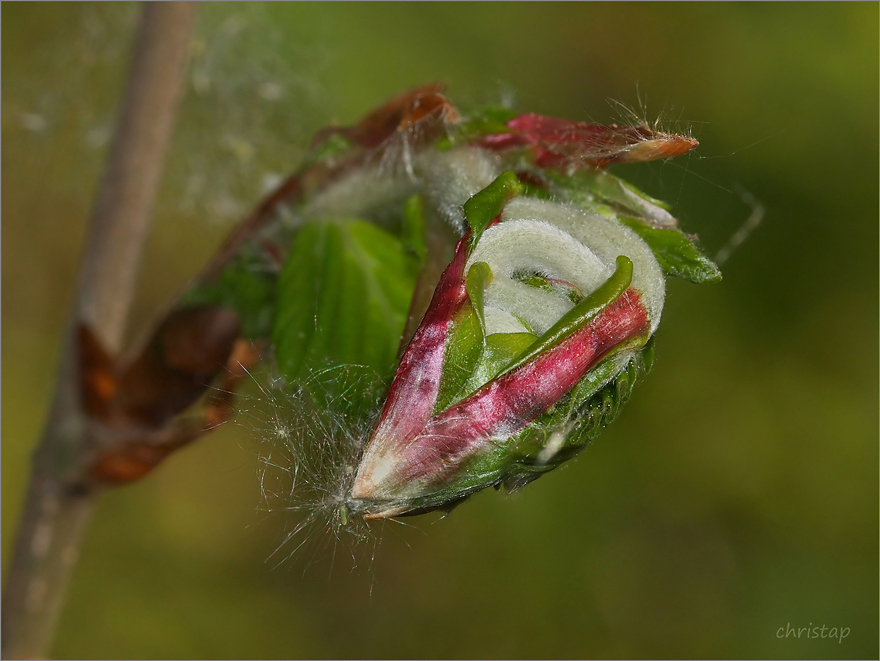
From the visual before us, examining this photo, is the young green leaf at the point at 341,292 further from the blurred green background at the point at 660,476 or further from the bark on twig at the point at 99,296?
the blurred green background at the point at 660,476

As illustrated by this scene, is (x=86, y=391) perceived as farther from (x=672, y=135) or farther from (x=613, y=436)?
(x=613, y=436)

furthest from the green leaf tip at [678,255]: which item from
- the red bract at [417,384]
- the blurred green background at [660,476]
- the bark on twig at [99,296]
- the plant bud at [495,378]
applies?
the blurred green background at [660,476]

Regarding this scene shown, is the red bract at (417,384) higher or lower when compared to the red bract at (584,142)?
lower

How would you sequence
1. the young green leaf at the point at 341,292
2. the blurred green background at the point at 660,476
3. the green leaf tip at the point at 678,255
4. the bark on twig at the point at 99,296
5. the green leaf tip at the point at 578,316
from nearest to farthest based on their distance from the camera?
the green leaf tip at the point at 578,316 < the green leaf tip at the point at 678,255 < the young green leaf at the point at 341,292 < the bark on twig at the point at 99,296 < the blurred green background at the point at 660,476

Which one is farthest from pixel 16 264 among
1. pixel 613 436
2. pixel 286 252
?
pixel 613 436

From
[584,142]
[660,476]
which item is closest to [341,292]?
Result: [584,142]

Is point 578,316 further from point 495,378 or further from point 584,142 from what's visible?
point 584,142
